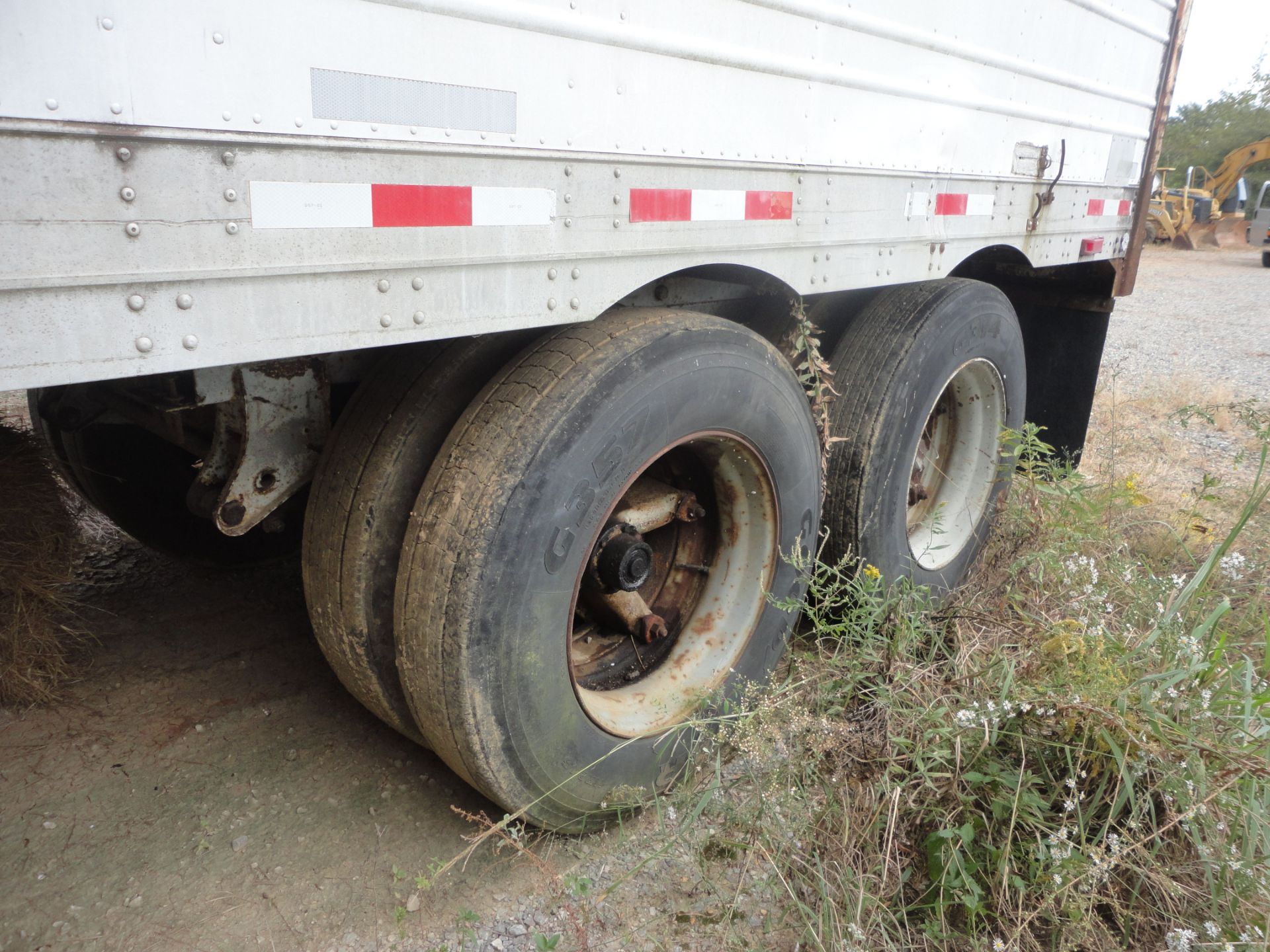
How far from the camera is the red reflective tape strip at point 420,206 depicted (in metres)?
1.40

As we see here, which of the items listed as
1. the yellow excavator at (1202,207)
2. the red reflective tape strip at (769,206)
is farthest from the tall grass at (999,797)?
the yellow excavator at (1202,207)

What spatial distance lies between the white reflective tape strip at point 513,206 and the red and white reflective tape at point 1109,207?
107 inches

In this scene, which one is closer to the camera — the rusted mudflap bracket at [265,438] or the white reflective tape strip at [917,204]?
the rusted mudflap bracket at [265,438]

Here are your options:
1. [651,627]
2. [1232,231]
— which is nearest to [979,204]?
[651,627]

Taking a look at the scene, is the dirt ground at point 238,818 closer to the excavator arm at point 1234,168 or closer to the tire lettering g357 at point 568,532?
the tire lettering g357 at point 568,532

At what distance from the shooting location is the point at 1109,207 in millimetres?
3746

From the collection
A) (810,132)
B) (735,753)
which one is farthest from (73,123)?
(735,753)

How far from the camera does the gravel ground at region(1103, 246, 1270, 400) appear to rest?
8062mm

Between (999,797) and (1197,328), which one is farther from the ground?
(999,797)

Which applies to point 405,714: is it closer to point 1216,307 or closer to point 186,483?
point 186,483

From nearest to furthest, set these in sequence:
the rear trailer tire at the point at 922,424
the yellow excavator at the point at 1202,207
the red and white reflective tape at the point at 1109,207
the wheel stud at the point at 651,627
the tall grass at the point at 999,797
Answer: the tall grass at the point at 999,797 < the wheel stud at the point at 651,627 < the rear trailer tire at the point at 922,424 < the red and white reflective tape at the point at 1109,207 < the yellow excavator at the point at 1202,207

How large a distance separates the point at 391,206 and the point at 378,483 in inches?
25.4

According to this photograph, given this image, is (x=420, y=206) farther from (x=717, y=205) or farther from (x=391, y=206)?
(x=717, y=205)

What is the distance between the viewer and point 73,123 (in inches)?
43.0
